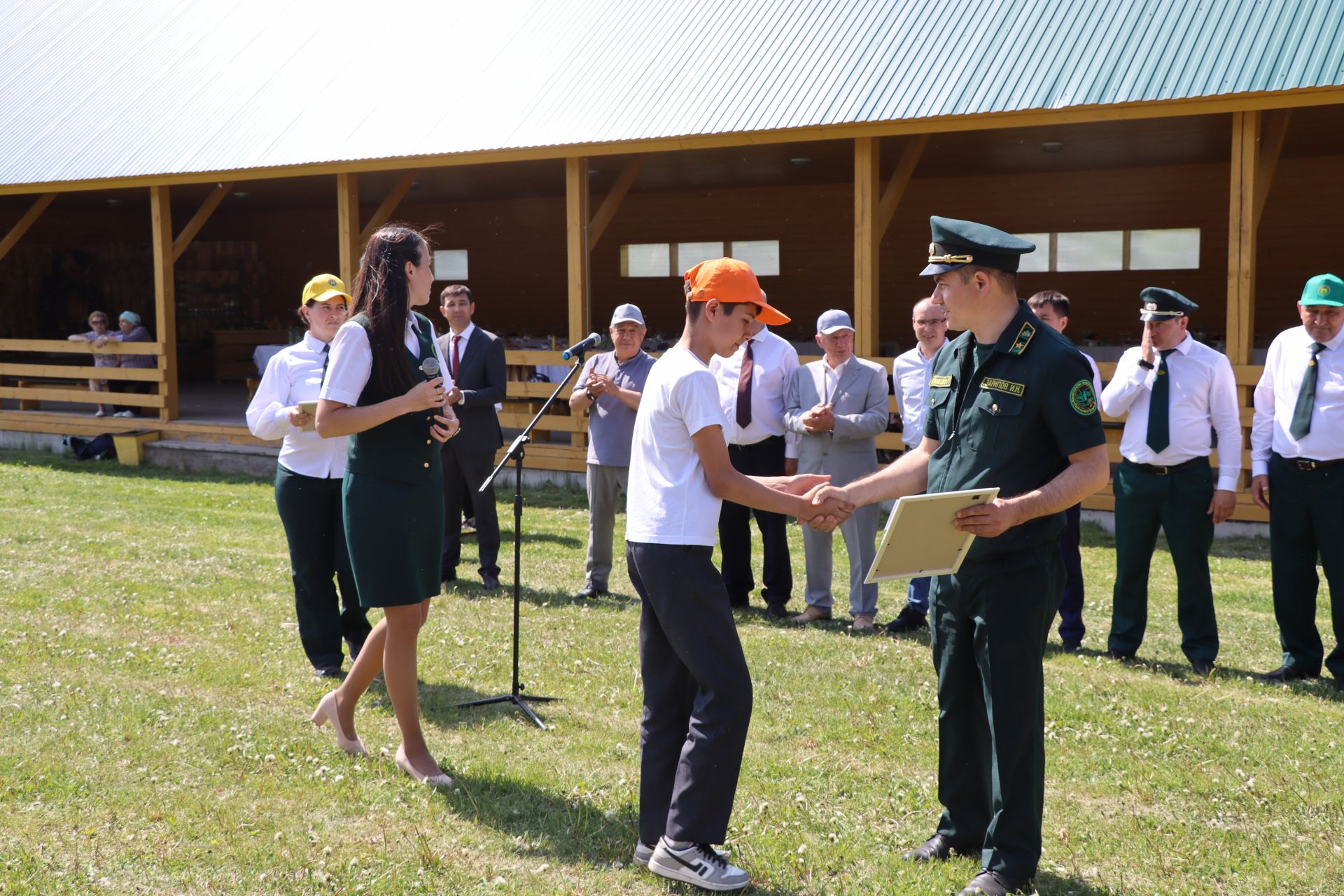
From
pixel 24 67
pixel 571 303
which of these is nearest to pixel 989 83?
pixel 571 303

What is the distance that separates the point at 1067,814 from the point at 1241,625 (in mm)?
3310

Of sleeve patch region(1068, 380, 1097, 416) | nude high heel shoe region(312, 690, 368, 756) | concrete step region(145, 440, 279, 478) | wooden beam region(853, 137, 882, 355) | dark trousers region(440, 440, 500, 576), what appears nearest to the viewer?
sleeve patch region(1068, 380, 1097, 416)

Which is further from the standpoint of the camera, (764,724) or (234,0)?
(234,0)

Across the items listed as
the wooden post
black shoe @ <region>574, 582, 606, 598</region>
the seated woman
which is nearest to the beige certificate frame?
black shoe @ <region>574, 582, 606, 598</region>

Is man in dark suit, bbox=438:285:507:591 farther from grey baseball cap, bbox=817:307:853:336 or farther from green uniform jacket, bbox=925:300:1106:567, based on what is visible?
green uniform jacket, bbox=925:300:1106:567

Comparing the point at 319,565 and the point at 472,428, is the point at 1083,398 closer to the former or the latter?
the point at 319,565

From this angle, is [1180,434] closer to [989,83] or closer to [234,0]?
[989,83]

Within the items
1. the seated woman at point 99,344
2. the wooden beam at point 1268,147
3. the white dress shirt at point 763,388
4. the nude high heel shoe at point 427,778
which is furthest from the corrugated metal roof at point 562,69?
the nude high heel shoe at point 427,778

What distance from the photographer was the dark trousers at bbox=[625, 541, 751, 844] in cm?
348

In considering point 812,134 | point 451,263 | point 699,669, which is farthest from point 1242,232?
point 451,263

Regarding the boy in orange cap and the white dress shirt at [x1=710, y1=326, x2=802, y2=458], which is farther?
the white dress shirt at [x1=710, y1=326, x2=802, y2=458]

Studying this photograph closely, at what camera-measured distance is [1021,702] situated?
3.46 meters

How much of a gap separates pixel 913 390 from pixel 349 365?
11.7 feet

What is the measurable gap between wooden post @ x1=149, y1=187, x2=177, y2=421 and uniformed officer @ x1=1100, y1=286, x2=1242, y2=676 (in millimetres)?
11734
